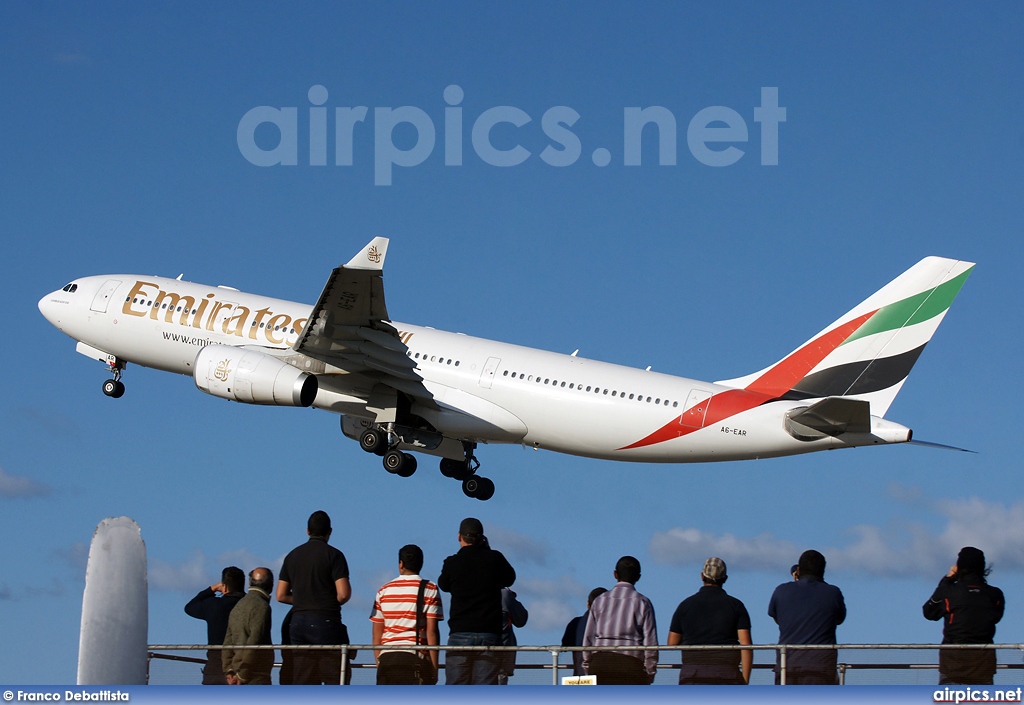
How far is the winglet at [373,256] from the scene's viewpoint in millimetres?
38906

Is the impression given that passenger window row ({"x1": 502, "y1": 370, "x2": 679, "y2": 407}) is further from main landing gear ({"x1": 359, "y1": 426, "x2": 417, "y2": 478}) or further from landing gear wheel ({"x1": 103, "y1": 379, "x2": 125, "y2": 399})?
landing gear wheel ({"x1": 103, "y1": 379, "x2": 125, "y2": 399})

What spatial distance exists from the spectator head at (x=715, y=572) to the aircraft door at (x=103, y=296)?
36.0 metres

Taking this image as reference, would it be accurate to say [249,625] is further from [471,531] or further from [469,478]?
[469,478]

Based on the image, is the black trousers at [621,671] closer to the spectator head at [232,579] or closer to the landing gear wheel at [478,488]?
the spectator head at [232,579]

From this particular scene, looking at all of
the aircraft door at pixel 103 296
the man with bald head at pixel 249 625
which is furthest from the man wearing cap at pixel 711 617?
the aircraft door at pixel 103 296

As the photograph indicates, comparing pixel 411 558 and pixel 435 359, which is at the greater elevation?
pixel 435 359

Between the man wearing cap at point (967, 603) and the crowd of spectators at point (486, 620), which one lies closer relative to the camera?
the crowd of spectators at point (486, 620)

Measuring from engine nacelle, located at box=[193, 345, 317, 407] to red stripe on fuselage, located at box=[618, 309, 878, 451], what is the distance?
1061cm

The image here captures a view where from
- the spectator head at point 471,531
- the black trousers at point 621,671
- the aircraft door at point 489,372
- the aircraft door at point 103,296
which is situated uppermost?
the aircraft door at point 103,296

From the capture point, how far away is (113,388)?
161 feet

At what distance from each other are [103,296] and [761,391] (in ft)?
81.6

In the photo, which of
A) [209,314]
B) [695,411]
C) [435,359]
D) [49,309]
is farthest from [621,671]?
[49,309]

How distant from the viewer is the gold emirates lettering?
44094 millimetres

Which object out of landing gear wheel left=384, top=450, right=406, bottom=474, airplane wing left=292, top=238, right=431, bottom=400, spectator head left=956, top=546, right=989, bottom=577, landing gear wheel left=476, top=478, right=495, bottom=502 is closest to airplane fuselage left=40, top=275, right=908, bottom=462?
airplane wing left=292, top=238, right=431, bottom=400
